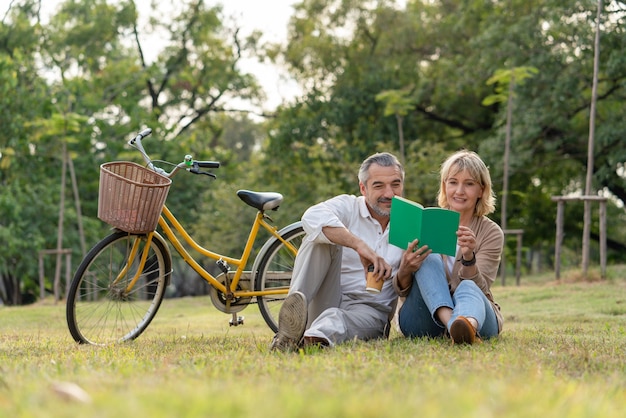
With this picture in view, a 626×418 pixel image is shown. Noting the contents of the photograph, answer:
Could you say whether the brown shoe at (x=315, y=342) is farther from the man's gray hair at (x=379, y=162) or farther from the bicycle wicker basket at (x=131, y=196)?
the bicycle wicker basket at (x=131, y=196)

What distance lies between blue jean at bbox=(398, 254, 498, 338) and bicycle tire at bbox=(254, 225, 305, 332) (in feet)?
3.94

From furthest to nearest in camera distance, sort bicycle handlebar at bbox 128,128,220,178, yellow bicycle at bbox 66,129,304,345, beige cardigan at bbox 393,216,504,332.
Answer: bicycle handlebar at bbox 128,128,220,178 < yellow bicycle at bbox 66,129,304,345 < beige cardigan at bbox 393,216,504,332

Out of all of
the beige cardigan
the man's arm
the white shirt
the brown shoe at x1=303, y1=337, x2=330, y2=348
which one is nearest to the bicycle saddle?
the white shirt

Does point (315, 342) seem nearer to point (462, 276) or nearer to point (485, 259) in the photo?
point (462, 276)

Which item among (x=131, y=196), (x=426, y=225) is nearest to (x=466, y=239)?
(x=426, y=225)

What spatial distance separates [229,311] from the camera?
5.64m

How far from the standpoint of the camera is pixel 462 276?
443cm

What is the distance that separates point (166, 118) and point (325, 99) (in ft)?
22.0

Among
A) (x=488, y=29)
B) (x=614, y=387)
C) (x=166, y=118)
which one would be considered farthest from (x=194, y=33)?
(x=614, y=387)

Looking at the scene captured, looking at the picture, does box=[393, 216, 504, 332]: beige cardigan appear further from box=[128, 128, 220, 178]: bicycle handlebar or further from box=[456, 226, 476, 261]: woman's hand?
box=[128, 128, 220, 178]: bicycle handlebar

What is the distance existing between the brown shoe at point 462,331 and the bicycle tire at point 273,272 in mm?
1726

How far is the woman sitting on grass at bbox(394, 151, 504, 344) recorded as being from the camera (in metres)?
4.19

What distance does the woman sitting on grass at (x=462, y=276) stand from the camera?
13.8ft

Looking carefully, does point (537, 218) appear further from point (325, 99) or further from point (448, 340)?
point (448, 340)
